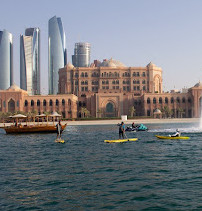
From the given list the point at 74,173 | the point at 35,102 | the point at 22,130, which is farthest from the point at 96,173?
the point at 35,102

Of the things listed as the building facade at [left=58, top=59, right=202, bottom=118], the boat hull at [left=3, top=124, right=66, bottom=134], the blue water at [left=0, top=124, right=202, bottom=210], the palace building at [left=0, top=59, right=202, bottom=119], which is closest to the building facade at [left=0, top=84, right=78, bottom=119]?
the palace building at [left=0, top=59, right=202, bottom=119]

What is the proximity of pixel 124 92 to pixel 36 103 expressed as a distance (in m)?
40.8

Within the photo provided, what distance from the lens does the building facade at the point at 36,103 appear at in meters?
133

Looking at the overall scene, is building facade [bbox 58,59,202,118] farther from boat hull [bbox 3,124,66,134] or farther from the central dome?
boat hull [bbox 3,124,66,134]

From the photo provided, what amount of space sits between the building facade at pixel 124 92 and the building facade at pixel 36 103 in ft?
24.7

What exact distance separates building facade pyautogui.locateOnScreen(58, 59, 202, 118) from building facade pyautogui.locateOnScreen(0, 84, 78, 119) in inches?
297

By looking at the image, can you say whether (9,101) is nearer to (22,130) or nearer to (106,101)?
(106,101)

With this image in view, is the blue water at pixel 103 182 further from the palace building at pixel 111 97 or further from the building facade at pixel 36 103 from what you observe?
the palace building at pixel 111 97

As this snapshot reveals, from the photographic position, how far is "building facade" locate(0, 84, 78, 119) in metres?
Answer: 133

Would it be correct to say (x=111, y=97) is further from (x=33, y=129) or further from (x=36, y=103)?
(x=33, y=129)

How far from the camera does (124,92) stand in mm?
152125

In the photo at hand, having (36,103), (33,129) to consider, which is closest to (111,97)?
(36,103)

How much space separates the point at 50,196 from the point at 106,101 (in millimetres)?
124394

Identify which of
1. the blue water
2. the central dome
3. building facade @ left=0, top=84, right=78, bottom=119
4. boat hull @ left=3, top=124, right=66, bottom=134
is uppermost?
the central dome
